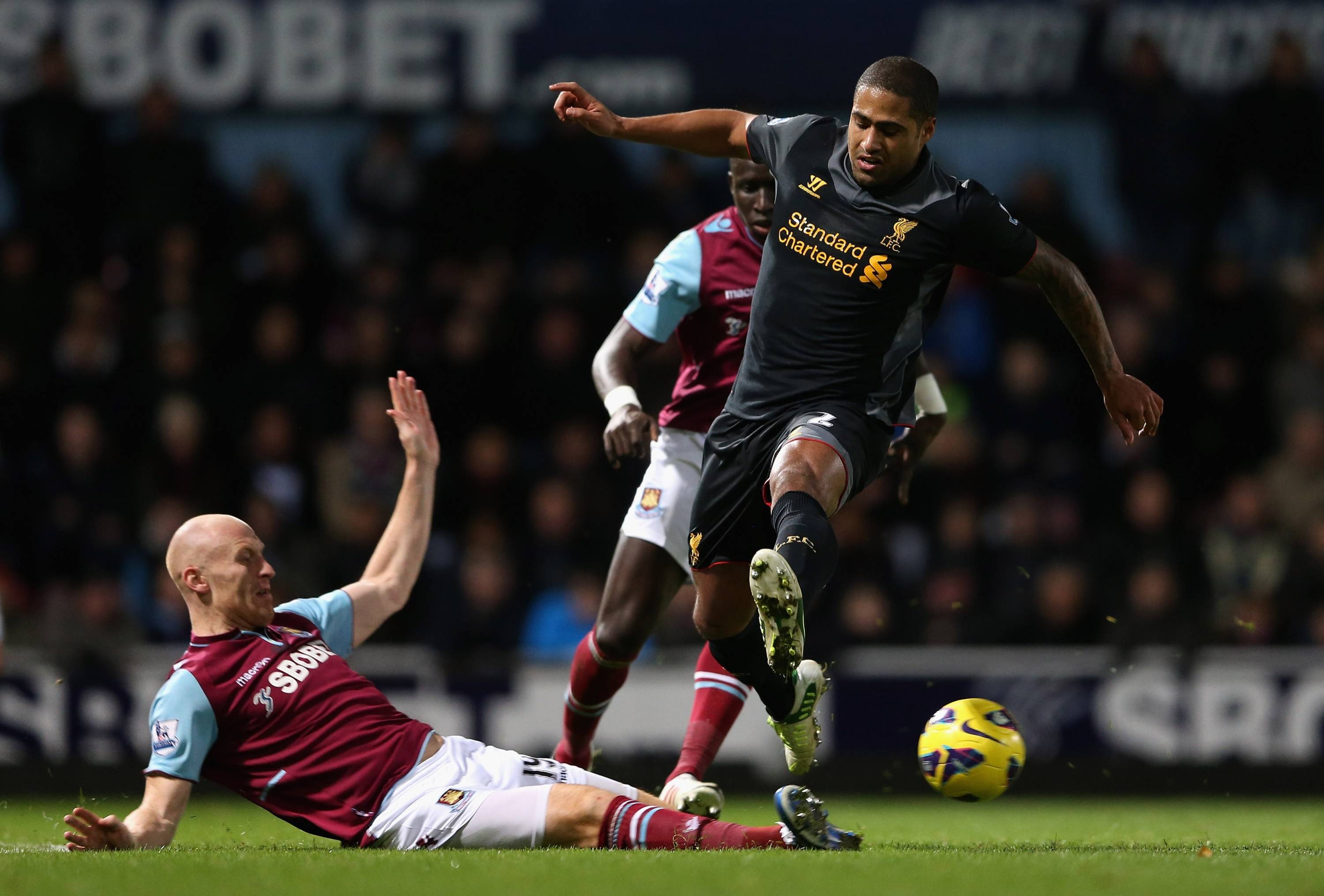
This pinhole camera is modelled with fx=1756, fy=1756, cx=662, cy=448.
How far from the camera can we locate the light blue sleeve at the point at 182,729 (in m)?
5.16

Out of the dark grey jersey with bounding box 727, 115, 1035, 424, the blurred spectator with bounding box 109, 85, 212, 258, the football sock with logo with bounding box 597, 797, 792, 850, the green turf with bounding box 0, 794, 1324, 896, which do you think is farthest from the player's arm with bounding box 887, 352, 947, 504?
the blurred spectator with bounding box 109, 85, 212, 258

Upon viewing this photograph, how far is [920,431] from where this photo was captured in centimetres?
689

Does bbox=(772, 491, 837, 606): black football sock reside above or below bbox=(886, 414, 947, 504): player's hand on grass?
above

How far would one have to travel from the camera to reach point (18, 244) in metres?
11.9

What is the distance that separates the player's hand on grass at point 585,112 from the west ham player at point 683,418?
898 mm

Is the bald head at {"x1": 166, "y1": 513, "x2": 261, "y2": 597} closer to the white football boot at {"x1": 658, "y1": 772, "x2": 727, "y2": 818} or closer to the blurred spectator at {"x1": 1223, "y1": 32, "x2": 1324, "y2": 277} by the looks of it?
the white football boot at {"x1": 658, "y1": 772, "x2": 727, "y2": 818}

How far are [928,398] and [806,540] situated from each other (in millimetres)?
1840

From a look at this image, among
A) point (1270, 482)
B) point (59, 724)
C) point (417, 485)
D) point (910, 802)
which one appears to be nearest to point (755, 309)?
point (417, 485)

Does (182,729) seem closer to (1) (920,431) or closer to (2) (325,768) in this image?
(2) (325,768)

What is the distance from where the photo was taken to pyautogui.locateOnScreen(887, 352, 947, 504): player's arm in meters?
6.83

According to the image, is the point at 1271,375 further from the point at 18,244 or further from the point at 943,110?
the point at 18,244

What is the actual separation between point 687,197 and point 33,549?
5.04 meters

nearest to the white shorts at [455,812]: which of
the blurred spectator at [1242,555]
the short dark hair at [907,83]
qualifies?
the short dark hair at [907,83]

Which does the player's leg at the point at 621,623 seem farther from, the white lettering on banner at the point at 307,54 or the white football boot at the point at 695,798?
the white lettering on banner at the point at 307,54
